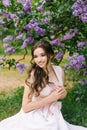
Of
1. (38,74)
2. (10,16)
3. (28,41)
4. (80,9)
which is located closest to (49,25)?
(28,41)

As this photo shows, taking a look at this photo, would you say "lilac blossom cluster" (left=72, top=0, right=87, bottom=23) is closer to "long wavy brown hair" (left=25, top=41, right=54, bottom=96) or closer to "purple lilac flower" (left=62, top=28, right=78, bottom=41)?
"purple lilac flower" (left=62, top=28, right=78, bottom=41)

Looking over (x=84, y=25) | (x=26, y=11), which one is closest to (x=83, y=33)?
(x=84, y=25)

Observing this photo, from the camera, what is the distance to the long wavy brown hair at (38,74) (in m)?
4.16

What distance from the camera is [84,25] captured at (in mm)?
5348

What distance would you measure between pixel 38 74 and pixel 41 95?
0.19m

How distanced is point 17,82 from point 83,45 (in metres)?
2.12

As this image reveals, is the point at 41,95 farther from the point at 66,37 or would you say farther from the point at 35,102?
the point at 66,37

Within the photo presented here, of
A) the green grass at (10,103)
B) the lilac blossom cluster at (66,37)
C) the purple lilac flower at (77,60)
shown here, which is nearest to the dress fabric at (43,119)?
the purple lilac flower at (77,60)

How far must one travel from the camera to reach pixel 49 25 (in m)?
5.23

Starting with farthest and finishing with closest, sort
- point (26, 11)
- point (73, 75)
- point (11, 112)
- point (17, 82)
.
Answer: point (17, 82)
point (73, 75)
point (11, 112)
point (26, 11)

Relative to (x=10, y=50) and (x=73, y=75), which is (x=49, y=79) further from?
(x=73, y=75)

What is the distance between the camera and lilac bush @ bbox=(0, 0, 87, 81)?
16.4 ft

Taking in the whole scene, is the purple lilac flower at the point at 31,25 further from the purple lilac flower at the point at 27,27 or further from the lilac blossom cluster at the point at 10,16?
the lilac blossom cluster at the point at 10,16

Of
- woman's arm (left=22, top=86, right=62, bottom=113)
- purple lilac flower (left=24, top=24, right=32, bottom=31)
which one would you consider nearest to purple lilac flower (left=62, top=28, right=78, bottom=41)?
purple lilac flower (left=24, top=24, right=32, bottom=31)
